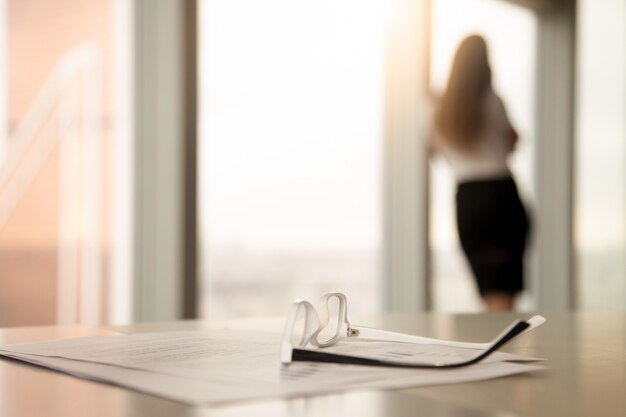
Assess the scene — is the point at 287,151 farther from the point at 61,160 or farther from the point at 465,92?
the point at 61,160

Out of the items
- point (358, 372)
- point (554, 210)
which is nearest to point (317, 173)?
point (554, 210)

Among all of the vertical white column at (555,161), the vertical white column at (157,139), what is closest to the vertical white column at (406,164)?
the vertical white column at (555,161)

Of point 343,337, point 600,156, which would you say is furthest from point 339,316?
point 600,156

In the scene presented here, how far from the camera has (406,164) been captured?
385cm

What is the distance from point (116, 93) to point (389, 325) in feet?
5.97

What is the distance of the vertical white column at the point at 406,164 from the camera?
3832 millimetres

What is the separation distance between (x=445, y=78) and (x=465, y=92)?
1.31ft

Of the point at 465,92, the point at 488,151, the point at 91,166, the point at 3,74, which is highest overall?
the point at 465,92

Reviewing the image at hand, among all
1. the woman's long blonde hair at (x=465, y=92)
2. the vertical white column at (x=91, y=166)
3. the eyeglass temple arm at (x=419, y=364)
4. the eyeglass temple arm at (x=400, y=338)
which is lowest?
the eyeglass temple arm at (x=400, y=338)

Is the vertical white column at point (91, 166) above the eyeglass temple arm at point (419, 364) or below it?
above

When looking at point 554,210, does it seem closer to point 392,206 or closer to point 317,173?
point 392,206

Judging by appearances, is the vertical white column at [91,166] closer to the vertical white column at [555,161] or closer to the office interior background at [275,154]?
the office interior background at [275,154]

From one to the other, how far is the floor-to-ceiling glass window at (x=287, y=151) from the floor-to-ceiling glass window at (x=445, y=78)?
341 millimetres

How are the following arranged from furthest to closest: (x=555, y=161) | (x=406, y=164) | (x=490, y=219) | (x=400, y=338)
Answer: (x=555, y=161), (x=406, y=164), (x=490, y=219), (x=400, y=338)
